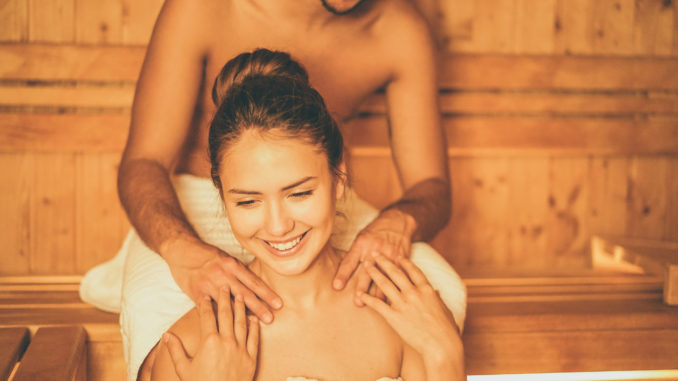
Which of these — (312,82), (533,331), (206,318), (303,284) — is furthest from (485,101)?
(206,318)

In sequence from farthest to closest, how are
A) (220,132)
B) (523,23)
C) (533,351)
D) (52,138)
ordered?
(523,23), (52,138), (533,351), (220,132)

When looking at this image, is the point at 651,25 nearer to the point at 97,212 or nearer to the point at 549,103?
the point at 549,103

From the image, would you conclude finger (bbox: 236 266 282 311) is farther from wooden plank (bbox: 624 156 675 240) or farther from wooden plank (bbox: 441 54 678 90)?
wooden plank (bbox: 624 156 675 240)

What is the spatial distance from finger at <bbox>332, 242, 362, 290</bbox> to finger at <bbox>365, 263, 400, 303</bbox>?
47mm

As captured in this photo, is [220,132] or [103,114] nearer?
[220,132]

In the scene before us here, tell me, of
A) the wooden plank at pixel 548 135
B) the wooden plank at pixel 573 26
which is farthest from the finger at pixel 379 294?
the wooden plank at pixel 573 26

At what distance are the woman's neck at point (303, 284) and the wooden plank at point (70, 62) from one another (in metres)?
1.38

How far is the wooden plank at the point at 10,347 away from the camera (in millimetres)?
1578

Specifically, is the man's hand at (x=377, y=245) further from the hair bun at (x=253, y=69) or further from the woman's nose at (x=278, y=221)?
the hair bun at (x=253, y=69)

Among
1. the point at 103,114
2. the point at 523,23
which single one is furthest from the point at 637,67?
the point at 103,114

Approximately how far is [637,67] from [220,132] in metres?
2.26

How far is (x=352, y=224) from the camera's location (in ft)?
6.54

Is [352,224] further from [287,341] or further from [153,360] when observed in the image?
[153,360]

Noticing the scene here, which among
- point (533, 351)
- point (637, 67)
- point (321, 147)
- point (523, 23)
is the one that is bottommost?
point (533, 351)
